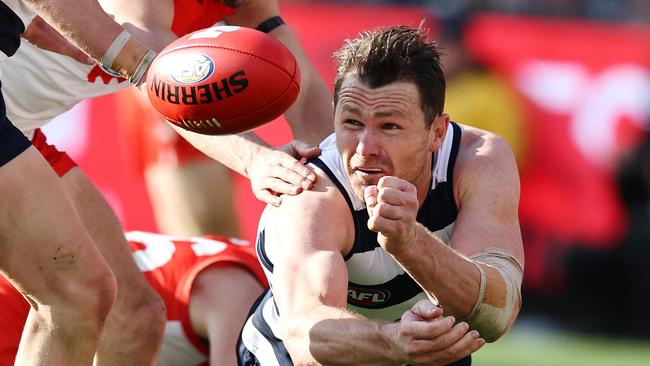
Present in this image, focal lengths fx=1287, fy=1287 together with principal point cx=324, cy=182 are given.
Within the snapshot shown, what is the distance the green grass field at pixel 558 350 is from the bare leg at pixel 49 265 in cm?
496

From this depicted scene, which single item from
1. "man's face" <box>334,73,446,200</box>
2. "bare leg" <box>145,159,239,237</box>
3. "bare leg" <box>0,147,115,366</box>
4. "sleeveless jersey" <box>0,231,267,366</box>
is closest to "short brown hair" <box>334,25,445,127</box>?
"man's face" <box>334,73,446,200</box>

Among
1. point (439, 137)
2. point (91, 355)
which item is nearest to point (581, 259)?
point (439, 137)

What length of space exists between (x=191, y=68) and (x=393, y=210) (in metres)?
0.94

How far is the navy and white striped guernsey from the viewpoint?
4520mm

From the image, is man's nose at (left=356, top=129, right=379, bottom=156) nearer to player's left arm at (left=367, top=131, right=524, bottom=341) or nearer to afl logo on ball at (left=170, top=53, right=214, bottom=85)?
player's left arm at (left=367, top=131, right=524, bottom=341)

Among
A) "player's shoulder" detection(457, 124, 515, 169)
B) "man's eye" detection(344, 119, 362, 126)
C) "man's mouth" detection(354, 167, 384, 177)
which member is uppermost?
"man's eye" detection(344, 119, 362, 126)

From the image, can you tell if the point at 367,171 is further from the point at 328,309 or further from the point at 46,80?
the point at 46,80

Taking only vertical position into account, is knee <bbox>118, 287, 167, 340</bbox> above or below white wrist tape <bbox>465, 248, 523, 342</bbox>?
below

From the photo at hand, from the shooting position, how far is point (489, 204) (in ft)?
15.1

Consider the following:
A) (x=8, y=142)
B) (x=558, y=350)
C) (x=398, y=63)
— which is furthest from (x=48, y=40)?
(x=558, y=350)

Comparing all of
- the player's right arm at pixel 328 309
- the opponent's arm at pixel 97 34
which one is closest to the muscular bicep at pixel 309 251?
the player's right arm at pixel 328 309

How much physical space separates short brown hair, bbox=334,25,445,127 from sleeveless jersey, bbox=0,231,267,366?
1.31 m

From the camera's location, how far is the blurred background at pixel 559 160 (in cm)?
1032

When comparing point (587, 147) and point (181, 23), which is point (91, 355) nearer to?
point (181, 23)
